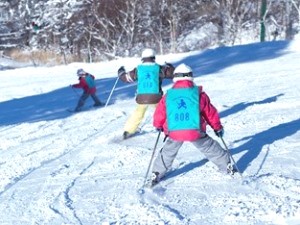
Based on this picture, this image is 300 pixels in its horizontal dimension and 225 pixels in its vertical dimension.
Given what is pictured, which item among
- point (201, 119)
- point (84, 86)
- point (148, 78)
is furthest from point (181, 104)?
point (84, 86)

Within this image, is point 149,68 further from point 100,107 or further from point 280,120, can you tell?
point 100,107

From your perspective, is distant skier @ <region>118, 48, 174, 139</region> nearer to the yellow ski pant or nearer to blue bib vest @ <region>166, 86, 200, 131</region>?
the yellow ski pant

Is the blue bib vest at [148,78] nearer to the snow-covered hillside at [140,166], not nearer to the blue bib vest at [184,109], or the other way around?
the snow-covered hillside at [140,166]

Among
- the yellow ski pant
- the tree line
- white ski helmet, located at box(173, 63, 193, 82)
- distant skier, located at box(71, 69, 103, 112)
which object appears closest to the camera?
white ski helmet, located at box(173, 63, 193, 82)

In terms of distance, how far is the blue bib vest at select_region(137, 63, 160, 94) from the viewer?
30.0ft

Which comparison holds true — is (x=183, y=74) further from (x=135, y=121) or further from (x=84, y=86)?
(x=84, y=86)

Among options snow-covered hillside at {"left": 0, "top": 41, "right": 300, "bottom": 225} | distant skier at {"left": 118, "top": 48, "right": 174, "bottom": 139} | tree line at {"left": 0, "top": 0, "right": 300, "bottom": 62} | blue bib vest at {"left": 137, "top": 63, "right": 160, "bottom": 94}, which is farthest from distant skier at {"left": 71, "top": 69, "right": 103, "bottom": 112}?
tree line at {"left": 0, "top": 0, "right": 300, "bottom": 62}

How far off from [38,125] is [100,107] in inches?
88.1

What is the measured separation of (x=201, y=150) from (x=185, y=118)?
41 cm

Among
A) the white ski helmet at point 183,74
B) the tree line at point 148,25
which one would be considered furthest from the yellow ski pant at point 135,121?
the tree line at point 148,25

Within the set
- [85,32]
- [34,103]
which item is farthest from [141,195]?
[85,32]

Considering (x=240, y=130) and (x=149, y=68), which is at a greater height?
(x=149, y=68)

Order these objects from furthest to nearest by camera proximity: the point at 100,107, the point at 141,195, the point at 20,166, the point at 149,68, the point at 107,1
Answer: the point at 107,1 < the point at 100,107 < the point at 149,68 < the point at 20,166 < the point at 141,195

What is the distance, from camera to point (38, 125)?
40.8ft
